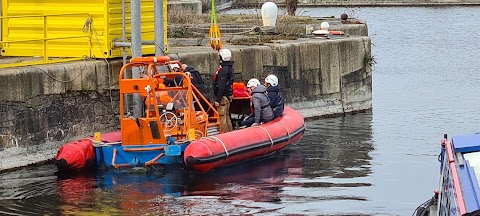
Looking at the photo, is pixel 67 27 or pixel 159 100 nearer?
pixel 159 100

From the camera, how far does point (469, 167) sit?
977 cm

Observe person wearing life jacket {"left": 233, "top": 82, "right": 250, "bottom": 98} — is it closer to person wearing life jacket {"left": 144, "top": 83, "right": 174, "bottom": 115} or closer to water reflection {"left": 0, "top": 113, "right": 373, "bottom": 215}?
water reflection {"left": 0, "top": 113, "right": 373, "bottom": 215}

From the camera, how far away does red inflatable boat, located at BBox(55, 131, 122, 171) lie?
1656cm

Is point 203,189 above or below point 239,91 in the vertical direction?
below

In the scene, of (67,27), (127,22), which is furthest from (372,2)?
(67,27)

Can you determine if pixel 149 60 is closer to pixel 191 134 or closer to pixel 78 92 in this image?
pixel 191 134

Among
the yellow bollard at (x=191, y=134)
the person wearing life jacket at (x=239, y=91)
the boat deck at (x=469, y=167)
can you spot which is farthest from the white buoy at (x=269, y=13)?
the boat deck at (x=469, y=167)

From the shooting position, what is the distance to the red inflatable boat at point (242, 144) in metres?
16.2

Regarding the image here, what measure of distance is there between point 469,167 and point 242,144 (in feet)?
24.7

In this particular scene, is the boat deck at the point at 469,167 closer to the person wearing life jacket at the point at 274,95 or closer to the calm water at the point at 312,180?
the calm water at the point at 312,180

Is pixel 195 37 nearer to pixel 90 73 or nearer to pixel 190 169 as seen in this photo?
pixel 90 73

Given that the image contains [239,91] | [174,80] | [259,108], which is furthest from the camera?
[239,91]

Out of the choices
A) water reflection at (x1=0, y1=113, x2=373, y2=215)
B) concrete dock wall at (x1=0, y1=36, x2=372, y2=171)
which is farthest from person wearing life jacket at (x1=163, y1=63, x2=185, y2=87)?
water reflection at (x1=0, y1=113, x2=373, y2=215)

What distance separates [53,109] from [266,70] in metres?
6.57
